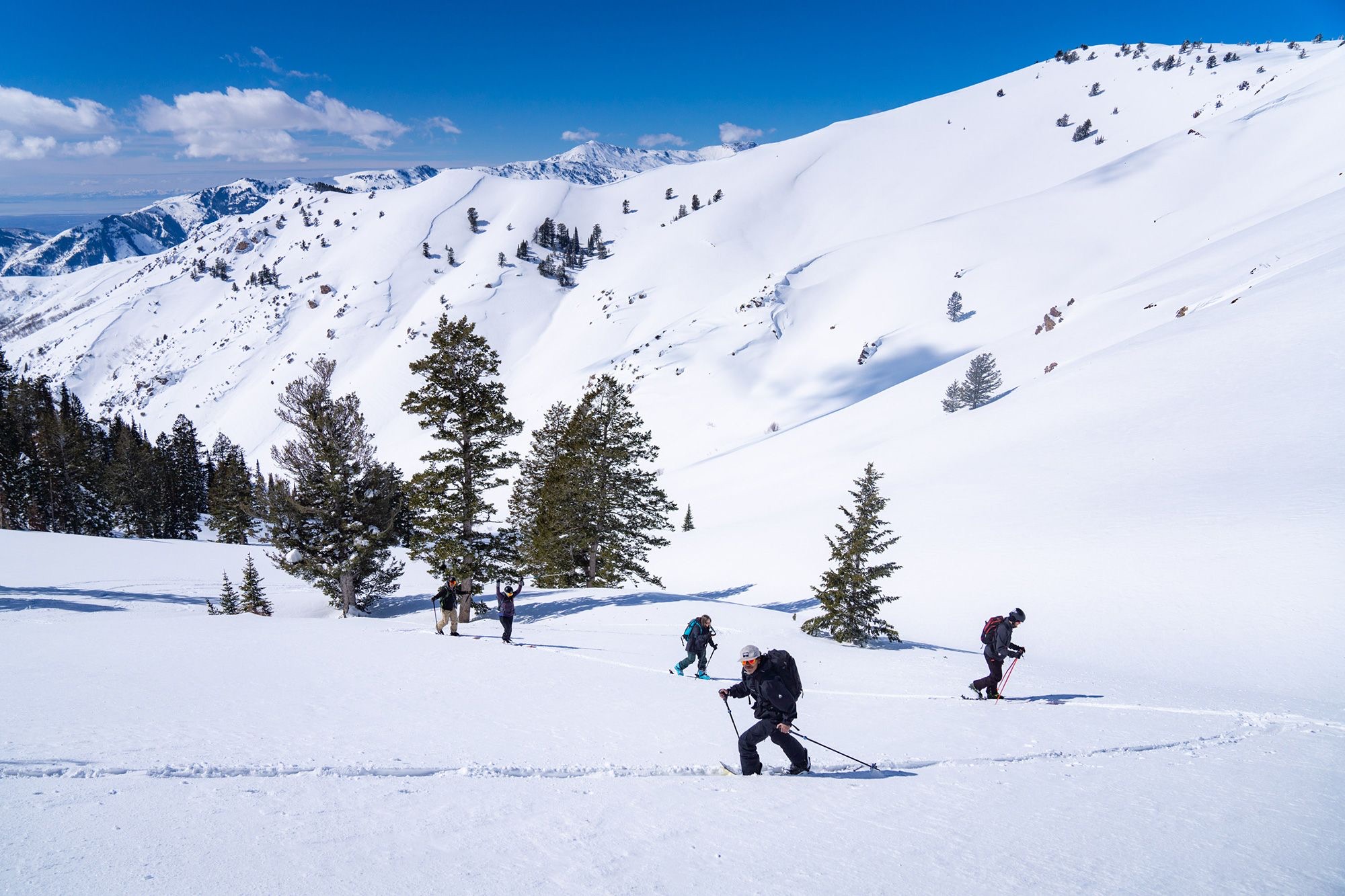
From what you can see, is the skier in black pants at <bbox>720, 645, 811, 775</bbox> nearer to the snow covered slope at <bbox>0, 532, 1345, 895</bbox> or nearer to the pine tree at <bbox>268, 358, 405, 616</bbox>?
the snow covered slope at <bbox>0, 532, 1345, 895</bbox>

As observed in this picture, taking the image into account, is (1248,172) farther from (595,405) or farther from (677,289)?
(595,405)

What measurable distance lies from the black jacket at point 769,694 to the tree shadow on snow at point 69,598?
2281cm

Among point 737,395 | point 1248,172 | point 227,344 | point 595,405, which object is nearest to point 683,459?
point 737,395

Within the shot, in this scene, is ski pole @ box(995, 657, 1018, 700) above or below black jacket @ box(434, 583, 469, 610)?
below

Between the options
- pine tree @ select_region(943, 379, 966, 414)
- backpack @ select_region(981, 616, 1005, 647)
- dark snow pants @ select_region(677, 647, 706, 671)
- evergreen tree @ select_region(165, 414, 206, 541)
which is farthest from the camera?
evergreen tree @ select_region(165, 414, 206, 541)

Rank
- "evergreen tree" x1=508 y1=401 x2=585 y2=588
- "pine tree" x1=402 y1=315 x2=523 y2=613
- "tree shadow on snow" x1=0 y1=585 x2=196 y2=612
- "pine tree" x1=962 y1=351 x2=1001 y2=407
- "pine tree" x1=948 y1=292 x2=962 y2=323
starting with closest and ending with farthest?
1. "tree shadow on snow" x1=0 y1=585 x2=196 y2=612
2. "pine tree" x1=402 y1=315 x2=523 y2=613
3. "evergreen tree" x1=508 y1=401 x2=585 y2=588
4. "pine tree" x1=962 y1=351 x2=1001 y2=407
5. "pine tree" x1=948 y1=292 x2=962 y2=323

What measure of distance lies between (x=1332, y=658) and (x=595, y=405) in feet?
83.6

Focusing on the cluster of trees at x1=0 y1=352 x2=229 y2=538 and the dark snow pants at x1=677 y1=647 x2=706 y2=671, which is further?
the cluster of trees at x1=0 y1=352 x2=229 y2=538

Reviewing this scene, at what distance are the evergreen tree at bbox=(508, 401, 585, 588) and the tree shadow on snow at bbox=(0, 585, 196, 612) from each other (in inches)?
527

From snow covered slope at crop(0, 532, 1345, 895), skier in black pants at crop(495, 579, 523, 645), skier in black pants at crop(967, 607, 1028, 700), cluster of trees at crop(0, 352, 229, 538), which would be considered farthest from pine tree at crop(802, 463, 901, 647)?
cluster of trees at crop(0, 352, 229, 538)

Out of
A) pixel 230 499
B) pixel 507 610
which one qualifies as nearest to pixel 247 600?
pixel 507 610

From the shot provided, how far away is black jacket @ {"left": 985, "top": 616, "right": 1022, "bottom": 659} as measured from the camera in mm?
11961

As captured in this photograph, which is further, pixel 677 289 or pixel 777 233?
pixel 777 233

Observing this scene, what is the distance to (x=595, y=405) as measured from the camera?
29.7 meters
